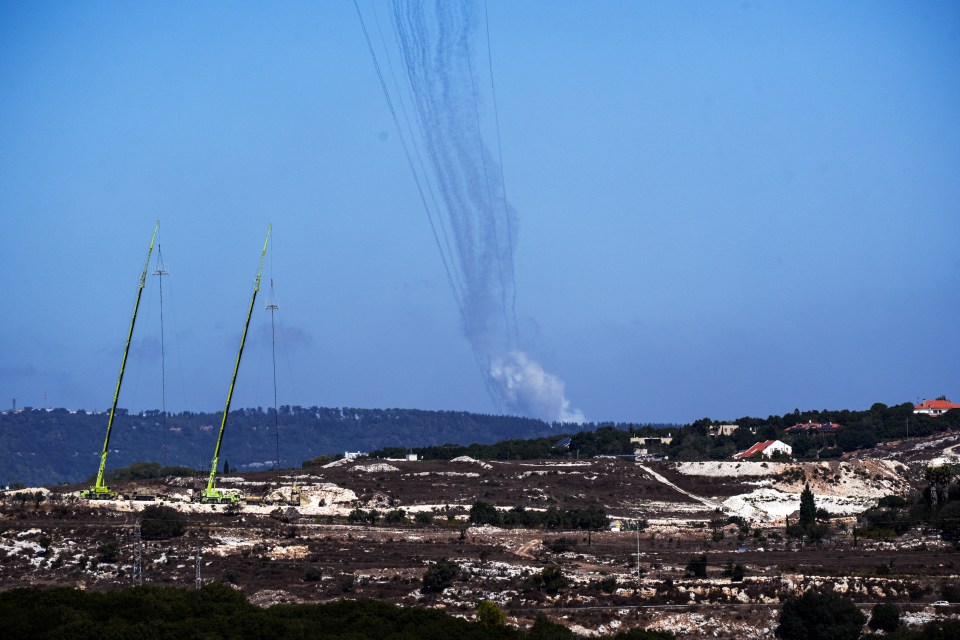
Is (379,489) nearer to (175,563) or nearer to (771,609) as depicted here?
(175,563)

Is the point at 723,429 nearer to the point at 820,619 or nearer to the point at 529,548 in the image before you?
the point at 529,548

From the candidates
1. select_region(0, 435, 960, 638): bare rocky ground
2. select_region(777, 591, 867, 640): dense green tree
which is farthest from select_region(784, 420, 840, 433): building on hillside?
select_region(777, 591, 867, 640): dense green tree

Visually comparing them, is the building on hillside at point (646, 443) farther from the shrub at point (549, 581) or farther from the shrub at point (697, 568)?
the shrub at point (549, 581)

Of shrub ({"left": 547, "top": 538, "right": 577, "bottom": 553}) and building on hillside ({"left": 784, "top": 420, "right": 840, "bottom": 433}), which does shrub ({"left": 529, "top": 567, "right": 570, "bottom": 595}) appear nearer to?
shrub ({"left": 547, "top": 538, "right": 577, "bottom": 553})

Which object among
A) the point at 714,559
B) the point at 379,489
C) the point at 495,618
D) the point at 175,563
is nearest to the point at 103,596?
the point at 495,618

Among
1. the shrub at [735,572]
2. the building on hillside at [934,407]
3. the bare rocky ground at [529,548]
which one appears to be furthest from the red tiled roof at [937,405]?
Answer: the shrub at [735,572]

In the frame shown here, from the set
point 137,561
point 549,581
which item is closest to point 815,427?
point 549,581
